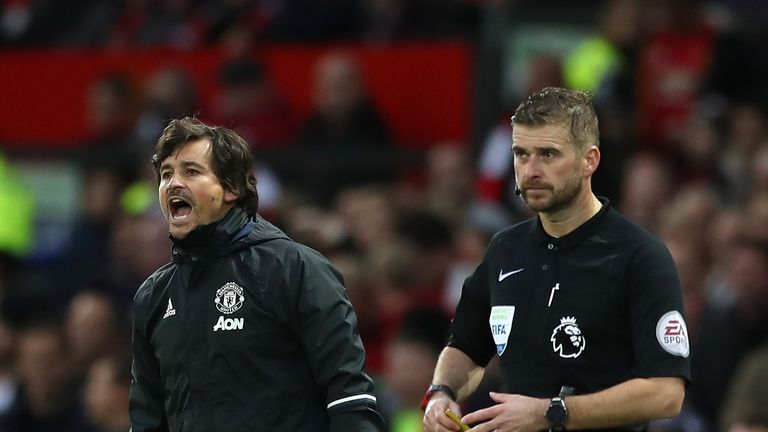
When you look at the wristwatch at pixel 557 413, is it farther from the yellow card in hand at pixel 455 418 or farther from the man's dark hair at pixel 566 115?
the man's dark hair at pixel 566 115

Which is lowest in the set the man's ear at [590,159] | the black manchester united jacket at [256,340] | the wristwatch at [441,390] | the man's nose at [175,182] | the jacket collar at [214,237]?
the wristwatch at [441,390]

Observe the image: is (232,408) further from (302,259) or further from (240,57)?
(240,57)

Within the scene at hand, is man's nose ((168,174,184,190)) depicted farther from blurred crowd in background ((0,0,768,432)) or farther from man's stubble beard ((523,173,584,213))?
blurred crowd in background ((0,0,768,432))

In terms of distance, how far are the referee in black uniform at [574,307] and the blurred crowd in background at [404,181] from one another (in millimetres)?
2556

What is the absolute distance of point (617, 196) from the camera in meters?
9.56

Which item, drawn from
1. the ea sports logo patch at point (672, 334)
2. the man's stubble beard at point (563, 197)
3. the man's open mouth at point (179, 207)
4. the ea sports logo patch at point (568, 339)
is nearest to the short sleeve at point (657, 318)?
the ea sports logo patch at point (672, 334)

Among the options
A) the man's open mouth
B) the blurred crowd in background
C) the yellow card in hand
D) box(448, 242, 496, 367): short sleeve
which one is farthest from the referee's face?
the blurred crowd in background

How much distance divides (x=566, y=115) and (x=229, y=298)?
122 centimetres

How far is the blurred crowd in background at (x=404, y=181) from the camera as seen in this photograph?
945cm

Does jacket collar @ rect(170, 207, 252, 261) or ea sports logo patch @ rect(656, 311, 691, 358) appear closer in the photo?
ea sports logo patch @ rect(656, 311, 691, 358)

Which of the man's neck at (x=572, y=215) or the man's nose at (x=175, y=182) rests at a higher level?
the man's nose at (x=175, y=182)

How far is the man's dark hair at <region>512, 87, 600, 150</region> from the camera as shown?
5.71 meters

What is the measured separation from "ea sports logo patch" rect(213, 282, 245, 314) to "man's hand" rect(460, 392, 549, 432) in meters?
0.84

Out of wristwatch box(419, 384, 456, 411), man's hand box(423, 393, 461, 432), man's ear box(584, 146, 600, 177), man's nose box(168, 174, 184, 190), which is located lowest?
man's hand box(423, 393, 461, 432)
